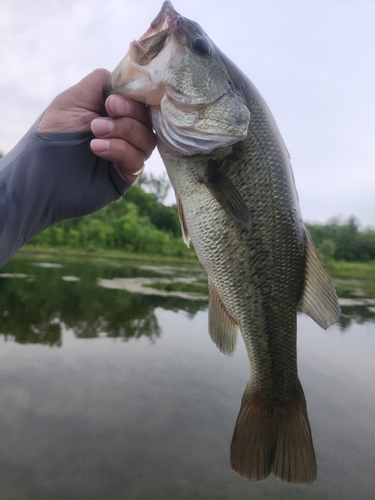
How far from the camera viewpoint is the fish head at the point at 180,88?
1403 mm

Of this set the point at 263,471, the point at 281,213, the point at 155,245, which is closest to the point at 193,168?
the point at 281,213

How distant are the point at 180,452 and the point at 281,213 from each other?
119 inches

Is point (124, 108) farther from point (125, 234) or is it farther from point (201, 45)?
point (125, 234)

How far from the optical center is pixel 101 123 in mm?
1553

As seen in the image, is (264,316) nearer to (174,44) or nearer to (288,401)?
(288,401)

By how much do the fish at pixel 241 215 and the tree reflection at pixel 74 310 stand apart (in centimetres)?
498

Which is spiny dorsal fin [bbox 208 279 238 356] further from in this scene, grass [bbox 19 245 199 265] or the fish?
grass [bbox 19 245 199 265]

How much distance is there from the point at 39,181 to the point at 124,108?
0.54 metres

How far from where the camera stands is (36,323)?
6.94 meters

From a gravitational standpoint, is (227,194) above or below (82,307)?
above

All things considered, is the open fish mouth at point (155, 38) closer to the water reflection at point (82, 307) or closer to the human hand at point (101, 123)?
the human hand at point (101, 123)

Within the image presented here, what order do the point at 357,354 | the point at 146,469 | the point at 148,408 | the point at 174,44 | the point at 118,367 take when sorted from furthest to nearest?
the point at 357,354
the point at 118,367
the point at 148,408
the point at 146,469
the point at 174,44

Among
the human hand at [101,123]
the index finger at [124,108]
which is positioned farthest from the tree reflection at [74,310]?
the index finger at [124,108]

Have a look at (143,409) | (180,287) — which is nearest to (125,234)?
(180,287)
